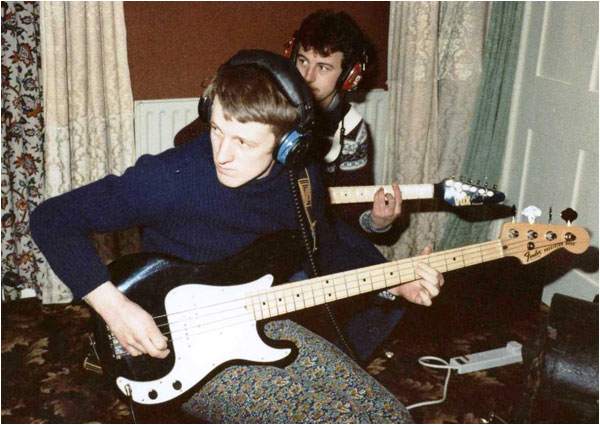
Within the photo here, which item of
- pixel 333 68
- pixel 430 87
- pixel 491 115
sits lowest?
pixel 491 115

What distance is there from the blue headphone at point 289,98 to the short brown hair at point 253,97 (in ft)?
0.05

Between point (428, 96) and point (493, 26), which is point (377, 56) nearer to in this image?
point (428, 96)

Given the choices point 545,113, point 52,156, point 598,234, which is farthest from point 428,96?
point 52,156

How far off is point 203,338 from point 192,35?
1729 millimetres

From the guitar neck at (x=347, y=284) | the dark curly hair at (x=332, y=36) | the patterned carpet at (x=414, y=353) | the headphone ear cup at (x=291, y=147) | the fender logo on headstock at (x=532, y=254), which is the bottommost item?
the patterned carpet at (x=414, y=353)

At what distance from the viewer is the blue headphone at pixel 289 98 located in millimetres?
1331

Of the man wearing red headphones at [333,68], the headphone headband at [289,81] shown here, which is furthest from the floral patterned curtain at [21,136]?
the headphone headband at [289,81]

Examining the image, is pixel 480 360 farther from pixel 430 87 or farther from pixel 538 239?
pixel 430 87

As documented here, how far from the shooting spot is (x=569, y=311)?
49.9 inches

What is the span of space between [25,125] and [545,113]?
7.68ft

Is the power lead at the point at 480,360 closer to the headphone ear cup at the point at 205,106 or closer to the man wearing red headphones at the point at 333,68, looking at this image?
the man wearing red headphones at the point at 333,68

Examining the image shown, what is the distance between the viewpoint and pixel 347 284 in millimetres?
1562

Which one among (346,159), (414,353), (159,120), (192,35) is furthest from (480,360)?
(192,35)

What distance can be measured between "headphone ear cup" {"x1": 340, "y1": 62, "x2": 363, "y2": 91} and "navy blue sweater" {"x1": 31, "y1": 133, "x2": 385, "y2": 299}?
25.2 inches
